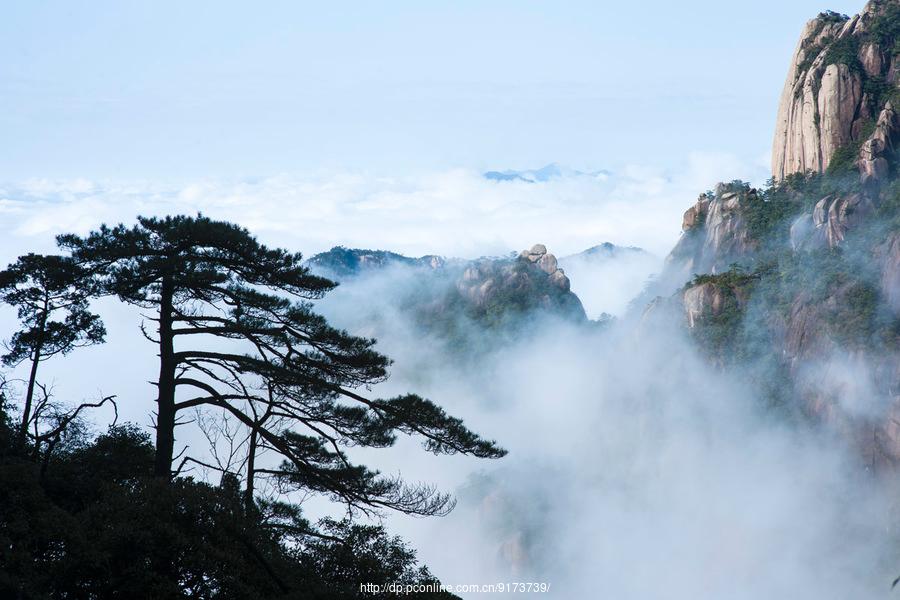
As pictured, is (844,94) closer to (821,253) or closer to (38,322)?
(821,253)

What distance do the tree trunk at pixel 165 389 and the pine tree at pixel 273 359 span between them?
0.05ft

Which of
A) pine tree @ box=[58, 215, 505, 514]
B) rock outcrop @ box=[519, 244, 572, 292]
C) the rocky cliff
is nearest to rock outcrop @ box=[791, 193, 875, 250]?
the rocky cliff

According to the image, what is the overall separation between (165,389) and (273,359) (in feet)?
6.36

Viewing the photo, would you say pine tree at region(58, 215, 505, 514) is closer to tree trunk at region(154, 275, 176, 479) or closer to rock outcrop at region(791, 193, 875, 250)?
tree trunk at region(154, 275, 176, 479)

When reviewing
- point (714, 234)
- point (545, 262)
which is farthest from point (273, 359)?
point (545, 262)

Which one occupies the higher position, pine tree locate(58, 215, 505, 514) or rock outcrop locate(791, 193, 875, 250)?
rock outcrop locate(791, 193, 875, 250)

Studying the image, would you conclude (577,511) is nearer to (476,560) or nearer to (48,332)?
(476,560)

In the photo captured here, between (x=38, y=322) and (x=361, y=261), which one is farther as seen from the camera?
(x=361, y=261)

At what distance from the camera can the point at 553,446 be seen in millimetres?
92500

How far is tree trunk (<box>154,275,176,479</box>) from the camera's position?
46.5ft

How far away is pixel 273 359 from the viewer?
50.6ft

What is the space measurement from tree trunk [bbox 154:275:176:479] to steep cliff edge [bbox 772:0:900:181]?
7454 cm

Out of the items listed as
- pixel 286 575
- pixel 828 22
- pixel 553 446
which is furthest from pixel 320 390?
pixel 828 22

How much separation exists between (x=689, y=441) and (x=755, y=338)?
35.7ft
